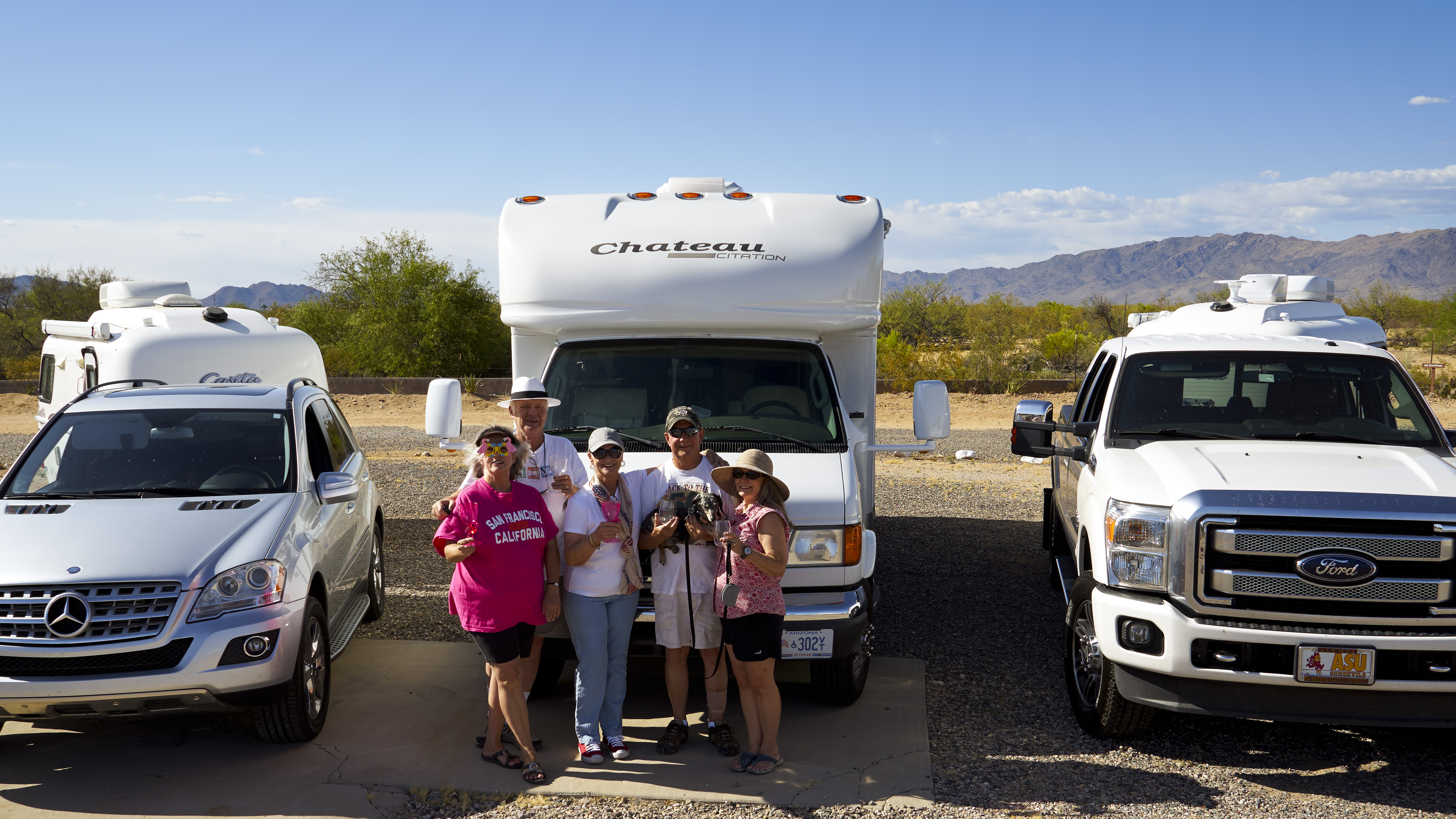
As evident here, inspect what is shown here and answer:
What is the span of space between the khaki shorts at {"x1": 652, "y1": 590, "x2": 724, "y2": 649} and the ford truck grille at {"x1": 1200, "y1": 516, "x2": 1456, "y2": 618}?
225 cm

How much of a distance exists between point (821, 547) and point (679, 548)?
75 centimetres

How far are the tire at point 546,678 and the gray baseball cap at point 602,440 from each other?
1.64 metres

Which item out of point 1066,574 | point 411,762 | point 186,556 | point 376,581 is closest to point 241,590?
point 186,556

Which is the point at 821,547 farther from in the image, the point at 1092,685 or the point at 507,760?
the point at 507,760

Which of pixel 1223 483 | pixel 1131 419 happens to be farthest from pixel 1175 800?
pixel 1131 419

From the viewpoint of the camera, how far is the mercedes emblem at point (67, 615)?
177 inches

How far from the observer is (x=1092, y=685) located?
207 inches

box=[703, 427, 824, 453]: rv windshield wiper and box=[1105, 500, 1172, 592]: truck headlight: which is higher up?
box=[703, 427, 824, 453]: rv windshield wiper

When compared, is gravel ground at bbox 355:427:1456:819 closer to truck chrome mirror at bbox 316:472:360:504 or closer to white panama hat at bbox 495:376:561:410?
truck chrome mirror at bbox 316:472:360:504

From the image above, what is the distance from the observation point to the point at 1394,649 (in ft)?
14.4

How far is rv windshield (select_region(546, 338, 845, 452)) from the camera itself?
19.6 ft

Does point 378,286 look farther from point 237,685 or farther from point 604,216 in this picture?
point 237,685

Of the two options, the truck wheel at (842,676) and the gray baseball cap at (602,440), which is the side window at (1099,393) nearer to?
the truck wheel at (842,676)

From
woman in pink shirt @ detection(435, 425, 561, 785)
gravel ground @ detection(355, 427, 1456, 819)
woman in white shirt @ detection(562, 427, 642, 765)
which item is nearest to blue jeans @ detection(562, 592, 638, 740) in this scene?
woman in white shirt @ detection(562, 427, 642, 765)
